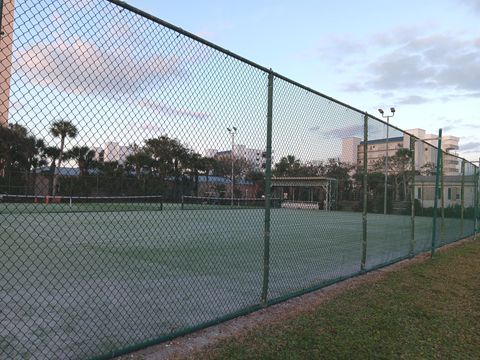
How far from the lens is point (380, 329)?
4.36 metres

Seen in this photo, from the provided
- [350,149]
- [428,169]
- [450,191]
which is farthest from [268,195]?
[450,191]

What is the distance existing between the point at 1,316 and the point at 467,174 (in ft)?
47.4


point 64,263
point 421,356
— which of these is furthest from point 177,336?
point 64,263

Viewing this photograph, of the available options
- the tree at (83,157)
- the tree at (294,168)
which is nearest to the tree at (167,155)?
the tree at (83,157)

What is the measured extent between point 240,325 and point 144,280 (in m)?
2.25

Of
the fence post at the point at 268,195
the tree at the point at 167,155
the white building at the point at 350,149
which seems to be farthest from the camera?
the white building at the point at 350,149

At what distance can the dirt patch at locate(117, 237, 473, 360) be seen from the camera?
11.6 ft

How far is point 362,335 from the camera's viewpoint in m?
4.14

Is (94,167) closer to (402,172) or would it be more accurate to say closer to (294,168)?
(294,168)

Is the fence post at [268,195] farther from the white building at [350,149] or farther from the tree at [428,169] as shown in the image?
the tree at [428,169]

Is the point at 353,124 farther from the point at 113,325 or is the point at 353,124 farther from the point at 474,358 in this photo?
the point at 113,325

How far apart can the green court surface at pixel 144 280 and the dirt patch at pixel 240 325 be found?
20cm

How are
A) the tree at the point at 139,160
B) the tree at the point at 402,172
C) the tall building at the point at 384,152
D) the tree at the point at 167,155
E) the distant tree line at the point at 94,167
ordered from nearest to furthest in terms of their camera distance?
1. the distant tree line at the point at 94,167
2. the tree at the point at 139,160
3. the tree at the point at 167,155
4. the tall building at the point at 384,152
5. the tree at the point at 402,172

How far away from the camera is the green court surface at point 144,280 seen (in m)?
3.91
